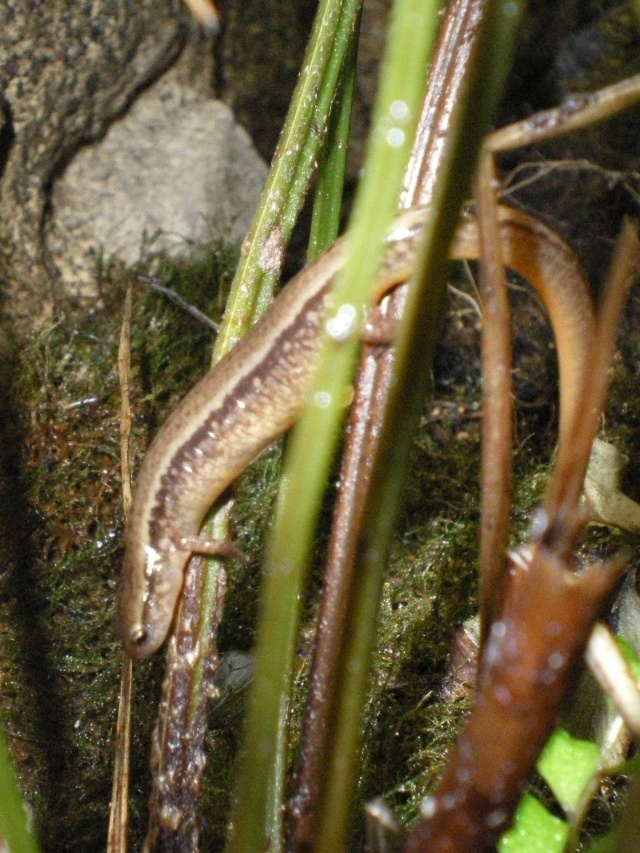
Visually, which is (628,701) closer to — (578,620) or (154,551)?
(578,620)

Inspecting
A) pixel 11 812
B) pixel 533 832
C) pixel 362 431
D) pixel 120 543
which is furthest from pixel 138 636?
pixel 11 812

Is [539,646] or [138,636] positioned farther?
[138,636]

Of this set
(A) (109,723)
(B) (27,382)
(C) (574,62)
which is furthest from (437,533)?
(C) (574,62)

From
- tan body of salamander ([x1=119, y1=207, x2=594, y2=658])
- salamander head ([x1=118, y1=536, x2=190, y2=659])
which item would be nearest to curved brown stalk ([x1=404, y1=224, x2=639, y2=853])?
tan body of salamander ([x1=119, y1=207, x2=594, y2=658])

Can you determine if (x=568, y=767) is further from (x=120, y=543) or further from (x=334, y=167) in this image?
(x=120, y=543)

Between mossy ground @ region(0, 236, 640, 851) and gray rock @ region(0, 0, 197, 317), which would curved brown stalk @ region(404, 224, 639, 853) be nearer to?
mossy ground @ region(0, 236, 640, 851)
